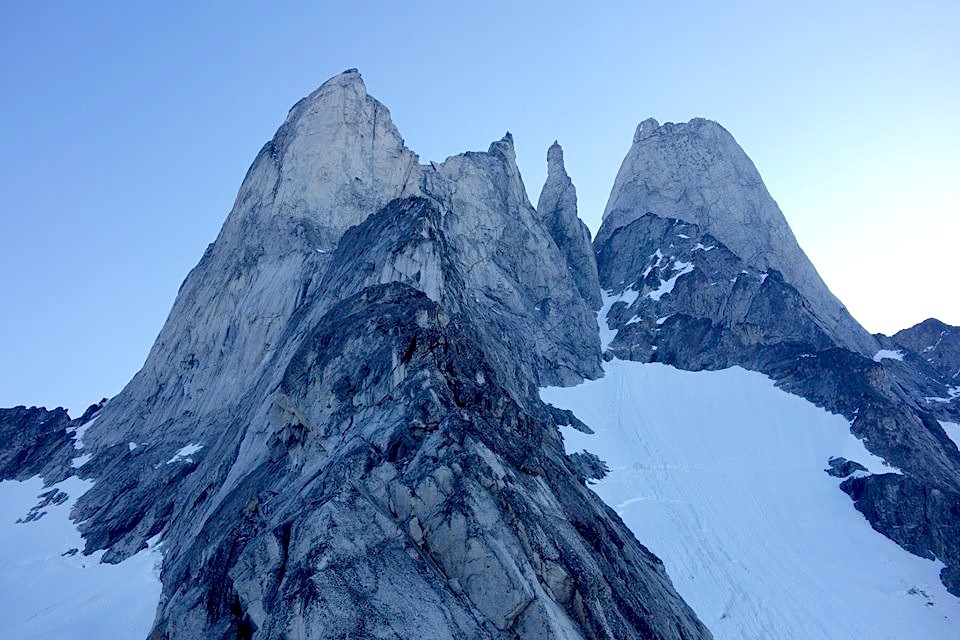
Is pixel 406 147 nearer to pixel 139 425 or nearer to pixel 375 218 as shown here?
pixel 375 218

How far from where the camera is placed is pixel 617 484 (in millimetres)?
57438

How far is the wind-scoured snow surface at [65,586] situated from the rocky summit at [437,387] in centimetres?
160

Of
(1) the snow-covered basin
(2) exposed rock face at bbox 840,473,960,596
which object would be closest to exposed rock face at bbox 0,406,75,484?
(1) the snow-covered basin

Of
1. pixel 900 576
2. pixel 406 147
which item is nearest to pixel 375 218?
pixel 406 147

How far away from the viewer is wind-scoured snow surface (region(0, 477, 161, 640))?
3191cm

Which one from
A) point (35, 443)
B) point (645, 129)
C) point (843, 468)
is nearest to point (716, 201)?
point (645, 129)

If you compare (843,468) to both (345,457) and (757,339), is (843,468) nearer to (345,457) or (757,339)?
(757,339)

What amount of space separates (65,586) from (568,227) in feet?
256

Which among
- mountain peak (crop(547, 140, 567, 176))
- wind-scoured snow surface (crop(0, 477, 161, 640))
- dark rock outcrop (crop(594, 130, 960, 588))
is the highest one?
mountain peak (crop(547, 140, 567, 176))

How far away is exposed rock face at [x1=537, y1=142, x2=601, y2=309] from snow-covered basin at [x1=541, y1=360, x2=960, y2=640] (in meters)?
21.1

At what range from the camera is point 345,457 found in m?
21.5

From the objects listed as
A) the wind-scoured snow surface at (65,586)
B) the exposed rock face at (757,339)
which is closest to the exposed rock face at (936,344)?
the exposed rock face at (757,339)

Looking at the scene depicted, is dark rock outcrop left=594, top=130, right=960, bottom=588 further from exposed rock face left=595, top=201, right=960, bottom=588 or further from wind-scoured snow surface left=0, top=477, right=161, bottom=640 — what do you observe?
wind-scoured snow surface left=0, top=477, right=161, bottom=640

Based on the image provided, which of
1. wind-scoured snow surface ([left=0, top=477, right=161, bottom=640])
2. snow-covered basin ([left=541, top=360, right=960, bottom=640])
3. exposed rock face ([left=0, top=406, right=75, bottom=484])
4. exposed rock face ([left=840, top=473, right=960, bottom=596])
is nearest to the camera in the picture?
wind-scoured snow surface ([left=0, top=477, right=161, bottom=640])
